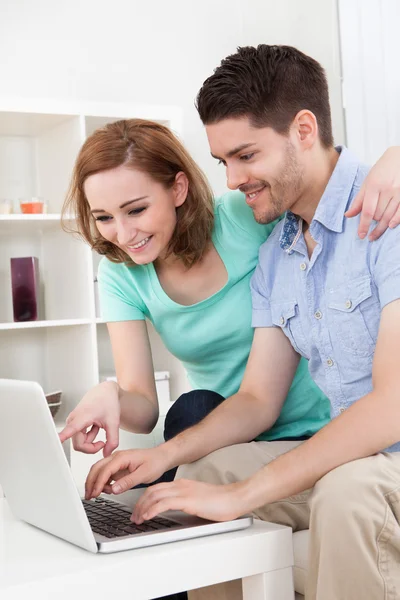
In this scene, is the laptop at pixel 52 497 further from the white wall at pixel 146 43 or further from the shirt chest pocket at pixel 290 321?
the white wall at pixel 146 43

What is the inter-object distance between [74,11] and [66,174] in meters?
0.90

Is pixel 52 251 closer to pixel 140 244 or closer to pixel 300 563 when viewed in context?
pixel 140 244

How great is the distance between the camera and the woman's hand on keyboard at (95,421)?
132 cm

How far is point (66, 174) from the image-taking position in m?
3.38

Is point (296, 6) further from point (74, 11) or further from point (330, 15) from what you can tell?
point (74, 11)

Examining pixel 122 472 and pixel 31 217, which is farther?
pixel 31 217

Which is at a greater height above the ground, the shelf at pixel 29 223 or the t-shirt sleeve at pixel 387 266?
the shelf at pixel 29 223

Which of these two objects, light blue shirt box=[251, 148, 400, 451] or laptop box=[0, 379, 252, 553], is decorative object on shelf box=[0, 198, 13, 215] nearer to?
light blue shirt box=[251, 148, 400, 451]

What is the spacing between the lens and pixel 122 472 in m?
1.29

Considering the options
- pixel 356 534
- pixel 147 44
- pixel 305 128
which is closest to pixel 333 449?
pixel 356 534

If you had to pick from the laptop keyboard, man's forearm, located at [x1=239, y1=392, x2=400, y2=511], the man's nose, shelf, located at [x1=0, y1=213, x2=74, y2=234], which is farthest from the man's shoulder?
shelf, located at [x1=0, y1=213, x2=74, y2=234]

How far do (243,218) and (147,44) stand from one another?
2.38 metres

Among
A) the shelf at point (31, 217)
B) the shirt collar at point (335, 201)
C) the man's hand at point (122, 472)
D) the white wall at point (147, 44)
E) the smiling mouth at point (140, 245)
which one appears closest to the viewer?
the man's hand at point (122, 472)

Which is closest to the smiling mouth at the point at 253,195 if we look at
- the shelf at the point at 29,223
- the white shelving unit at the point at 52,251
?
the shelf at the point at 29,223
